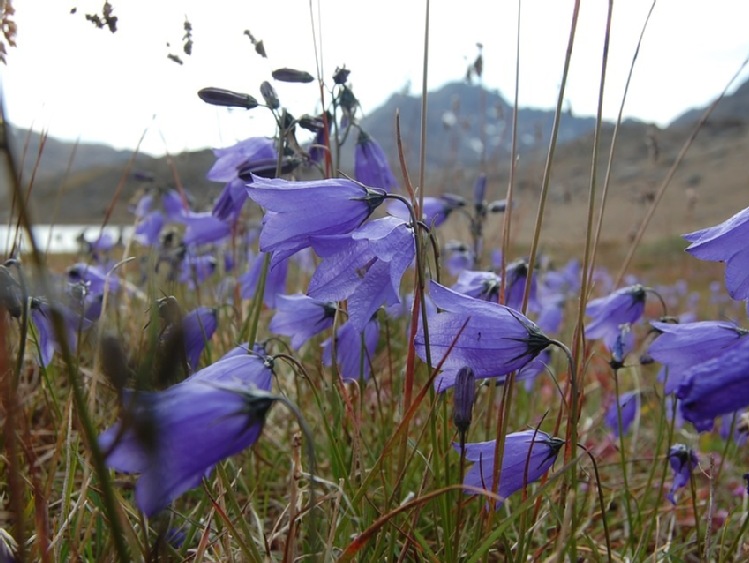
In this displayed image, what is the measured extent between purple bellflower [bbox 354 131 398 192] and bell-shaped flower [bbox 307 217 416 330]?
26.0 inches

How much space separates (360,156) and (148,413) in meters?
1.48

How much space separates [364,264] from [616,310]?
1021 millimetres

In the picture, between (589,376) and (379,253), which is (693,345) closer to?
(379,253)

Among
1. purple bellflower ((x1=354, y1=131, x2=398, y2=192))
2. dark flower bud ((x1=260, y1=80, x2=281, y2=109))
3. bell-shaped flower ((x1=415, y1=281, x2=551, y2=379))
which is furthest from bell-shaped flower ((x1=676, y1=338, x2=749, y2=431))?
purple bellflower ((x1=354, y1=131, x2=398, y2=192))

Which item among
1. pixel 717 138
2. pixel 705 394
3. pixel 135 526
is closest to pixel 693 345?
pixel 705 394

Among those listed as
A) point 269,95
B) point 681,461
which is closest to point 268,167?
point 269,95

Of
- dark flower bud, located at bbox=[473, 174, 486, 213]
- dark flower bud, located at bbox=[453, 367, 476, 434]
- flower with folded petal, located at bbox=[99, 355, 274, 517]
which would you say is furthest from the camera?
dark flower bud, located at bbox=[473, 174, 486, 213]

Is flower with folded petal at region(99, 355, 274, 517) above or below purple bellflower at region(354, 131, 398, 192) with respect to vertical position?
below

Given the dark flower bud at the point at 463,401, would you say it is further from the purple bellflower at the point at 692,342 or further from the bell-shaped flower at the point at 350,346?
the bell-shaped flower at the point at 350,346

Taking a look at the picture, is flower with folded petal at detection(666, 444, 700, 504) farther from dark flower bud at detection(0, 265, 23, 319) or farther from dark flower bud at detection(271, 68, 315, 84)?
dark flower bud at detection(0, 265, 23, 319)

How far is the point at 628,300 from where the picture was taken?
195 cm

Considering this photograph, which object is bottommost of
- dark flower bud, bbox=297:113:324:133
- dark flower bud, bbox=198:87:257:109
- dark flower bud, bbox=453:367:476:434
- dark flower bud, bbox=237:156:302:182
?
dark flower bud, bbox=453:367:476:434

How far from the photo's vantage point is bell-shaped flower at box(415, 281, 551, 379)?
1.13 meters

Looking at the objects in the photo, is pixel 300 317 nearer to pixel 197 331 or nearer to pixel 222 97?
pixel 197 331
